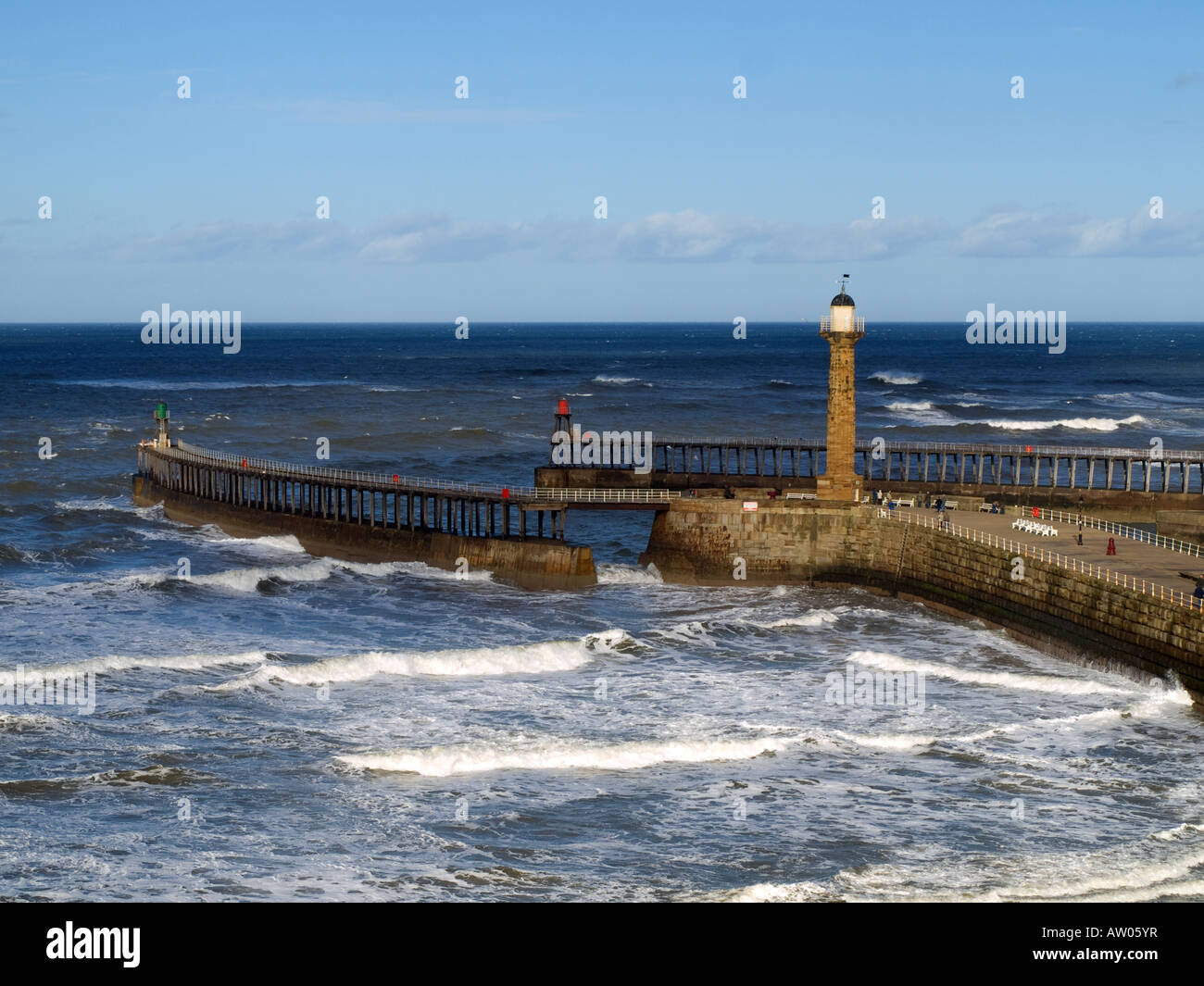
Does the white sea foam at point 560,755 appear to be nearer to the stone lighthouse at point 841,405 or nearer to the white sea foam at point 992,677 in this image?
the white sea foam at point 992,677

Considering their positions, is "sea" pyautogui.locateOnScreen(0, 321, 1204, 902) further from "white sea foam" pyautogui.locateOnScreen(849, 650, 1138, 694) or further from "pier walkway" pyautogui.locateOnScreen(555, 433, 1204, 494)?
"pier walkway" pyautogui.locateOnScreen(555, 433, 1204, 494)

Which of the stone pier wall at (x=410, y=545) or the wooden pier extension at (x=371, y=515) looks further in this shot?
the wooden pier extension at (x=371, y=515)

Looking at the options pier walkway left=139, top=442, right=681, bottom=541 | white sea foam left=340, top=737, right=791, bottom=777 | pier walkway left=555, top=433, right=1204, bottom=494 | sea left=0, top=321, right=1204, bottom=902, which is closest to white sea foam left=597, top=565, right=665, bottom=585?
sea left=0, top=321, right=1204, bottom=902

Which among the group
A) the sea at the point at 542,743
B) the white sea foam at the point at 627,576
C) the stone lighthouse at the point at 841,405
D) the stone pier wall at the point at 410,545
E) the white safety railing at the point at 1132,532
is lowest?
the sea at the point at 542,743

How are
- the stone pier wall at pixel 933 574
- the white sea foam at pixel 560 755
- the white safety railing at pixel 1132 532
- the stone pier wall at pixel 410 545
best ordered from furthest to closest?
the stone pier wall at pixel 410 545 → the white safety railing at pixel 1132 532 → the stone pier wall at pixel 933 574 → the white sea foam at pixel 560 755

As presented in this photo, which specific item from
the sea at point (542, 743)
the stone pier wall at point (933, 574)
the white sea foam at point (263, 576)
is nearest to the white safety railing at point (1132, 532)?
the stone pier wall at point (933, 574)

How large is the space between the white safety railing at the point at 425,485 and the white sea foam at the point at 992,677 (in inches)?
587

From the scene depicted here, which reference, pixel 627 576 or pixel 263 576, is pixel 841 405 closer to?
pixel 627 576

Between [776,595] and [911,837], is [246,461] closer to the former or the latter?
[776,595]

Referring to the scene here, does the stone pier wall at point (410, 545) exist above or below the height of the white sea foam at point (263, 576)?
above

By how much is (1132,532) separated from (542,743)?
88.4ft

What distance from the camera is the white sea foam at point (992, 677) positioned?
36.7m

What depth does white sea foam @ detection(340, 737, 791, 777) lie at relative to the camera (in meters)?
30.1
